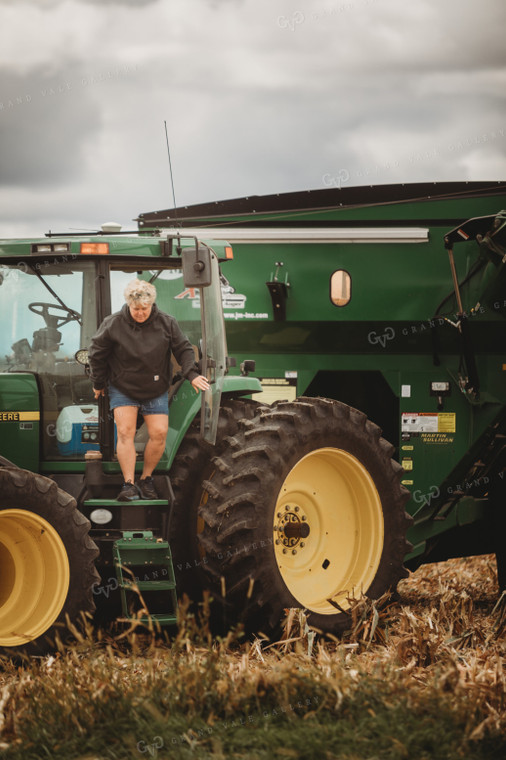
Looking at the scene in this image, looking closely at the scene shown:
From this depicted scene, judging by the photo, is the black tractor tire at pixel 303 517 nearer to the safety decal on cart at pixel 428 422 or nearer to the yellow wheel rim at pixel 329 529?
the yellow wheel rim at pixel 329 529

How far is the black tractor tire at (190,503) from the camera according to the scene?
6.00m

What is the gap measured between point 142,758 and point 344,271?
6.00 metres

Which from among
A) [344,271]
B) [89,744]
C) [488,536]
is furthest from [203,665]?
[344,271]

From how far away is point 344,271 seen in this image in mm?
9070

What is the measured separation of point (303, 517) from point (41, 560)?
172 cm

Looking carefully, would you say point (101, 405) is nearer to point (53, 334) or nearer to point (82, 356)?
point (82, 356)

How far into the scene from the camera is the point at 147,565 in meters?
5.71

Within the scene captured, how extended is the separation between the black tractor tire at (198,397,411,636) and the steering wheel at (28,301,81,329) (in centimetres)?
126

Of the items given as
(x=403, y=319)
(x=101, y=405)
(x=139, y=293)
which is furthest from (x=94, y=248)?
(x=403, y=319)

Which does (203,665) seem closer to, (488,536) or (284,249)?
(488,536)

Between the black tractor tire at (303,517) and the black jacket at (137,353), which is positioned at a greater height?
the black jacket at (137,353)

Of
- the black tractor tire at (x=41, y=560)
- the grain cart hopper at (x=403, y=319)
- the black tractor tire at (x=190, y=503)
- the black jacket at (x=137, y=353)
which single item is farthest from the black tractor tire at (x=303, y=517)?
the grain cart hopper at (x=403, y=319)

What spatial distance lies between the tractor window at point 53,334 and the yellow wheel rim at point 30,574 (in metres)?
0.77

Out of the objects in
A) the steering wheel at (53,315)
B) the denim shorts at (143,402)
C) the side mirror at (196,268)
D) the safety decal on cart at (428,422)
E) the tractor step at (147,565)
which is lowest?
the tractor step at (147,565)
